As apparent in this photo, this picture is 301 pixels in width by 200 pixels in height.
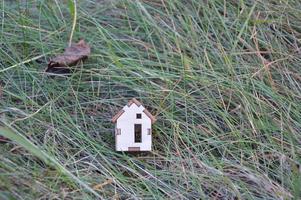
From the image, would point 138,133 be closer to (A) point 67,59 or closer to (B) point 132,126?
(B) point 132,126

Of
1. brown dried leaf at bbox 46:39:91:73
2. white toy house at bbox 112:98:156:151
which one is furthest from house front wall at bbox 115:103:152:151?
brown dried leaf at bbox 46:39:91:73

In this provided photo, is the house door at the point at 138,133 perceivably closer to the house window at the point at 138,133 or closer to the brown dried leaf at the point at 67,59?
the house window at the point at 138,133

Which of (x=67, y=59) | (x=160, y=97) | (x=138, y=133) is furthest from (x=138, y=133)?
(x=67, y=59)

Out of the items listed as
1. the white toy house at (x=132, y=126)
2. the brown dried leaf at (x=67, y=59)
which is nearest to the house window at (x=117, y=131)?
the white toy house at (x=132, y=126)

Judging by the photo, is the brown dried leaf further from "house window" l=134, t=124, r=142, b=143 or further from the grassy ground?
"house window" l=134, t=124, r=142, b=143

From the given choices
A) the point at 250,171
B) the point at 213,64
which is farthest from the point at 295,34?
the point at 250,171

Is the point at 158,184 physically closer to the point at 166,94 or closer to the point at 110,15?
the point at 166,94

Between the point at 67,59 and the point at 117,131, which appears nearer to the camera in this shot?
the point at 117,131

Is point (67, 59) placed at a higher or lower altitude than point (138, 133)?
higher
